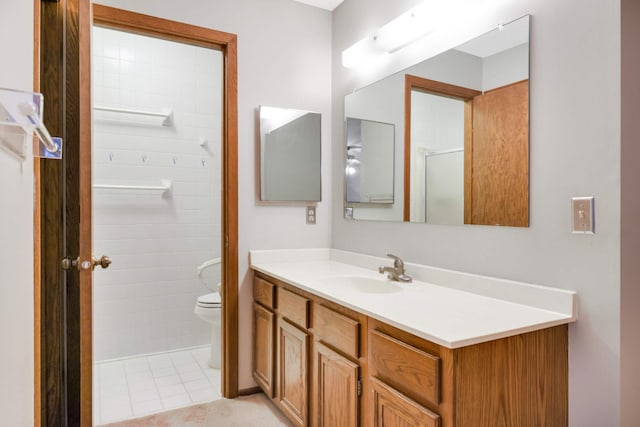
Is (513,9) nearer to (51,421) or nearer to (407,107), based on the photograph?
(407,107)

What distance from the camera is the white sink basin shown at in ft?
6.46

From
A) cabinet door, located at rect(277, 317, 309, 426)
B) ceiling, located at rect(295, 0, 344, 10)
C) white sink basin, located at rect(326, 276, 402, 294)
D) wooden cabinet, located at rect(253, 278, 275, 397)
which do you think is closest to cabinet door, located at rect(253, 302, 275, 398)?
wooden cabinet, located at rect(253, 278, 275, 397)

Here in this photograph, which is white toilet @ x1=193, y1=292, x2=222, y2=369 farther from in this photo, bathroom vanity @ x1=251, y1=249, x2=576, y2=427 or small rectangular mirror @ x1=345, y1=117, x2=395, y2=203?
small rectangular mirror @ x1=345, y1=117, x2=395, y2=203

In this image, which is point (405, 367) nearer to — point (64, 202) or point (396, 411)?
point (396, 411)

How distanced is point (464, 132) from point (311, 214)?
126cm

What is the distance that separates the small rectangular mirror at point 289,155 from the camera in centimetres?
255

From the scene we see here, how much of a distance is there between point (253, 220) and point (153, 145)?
1.25 m

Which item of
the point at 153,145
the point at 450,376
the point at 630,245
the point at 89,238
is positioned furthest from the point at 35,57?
the point at 153,145

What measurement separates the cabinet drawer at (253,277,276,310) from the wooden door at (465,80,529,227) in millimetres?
1148

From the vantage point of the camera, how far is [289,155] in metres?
2.62

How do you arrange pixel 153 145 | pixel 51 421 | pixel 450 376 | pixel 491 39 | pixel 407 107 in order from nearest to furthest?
pixel 450 376 < pixel 51 421 < pixel 491 39 < pixel 407 107 < pixel 153 145

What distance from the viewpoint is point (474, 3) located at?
1721 mm

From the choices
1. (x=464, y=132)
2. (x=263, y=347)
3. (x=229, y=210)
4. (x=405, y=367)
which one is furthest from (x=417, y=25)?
(x=263, y=347)

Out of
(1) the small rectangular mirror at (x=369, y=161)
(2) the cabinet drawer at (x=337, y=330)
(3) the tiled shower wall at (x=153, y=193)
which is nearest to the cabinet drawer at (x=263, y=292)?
(2) the cabinet drawer at (x=337, y=330)
